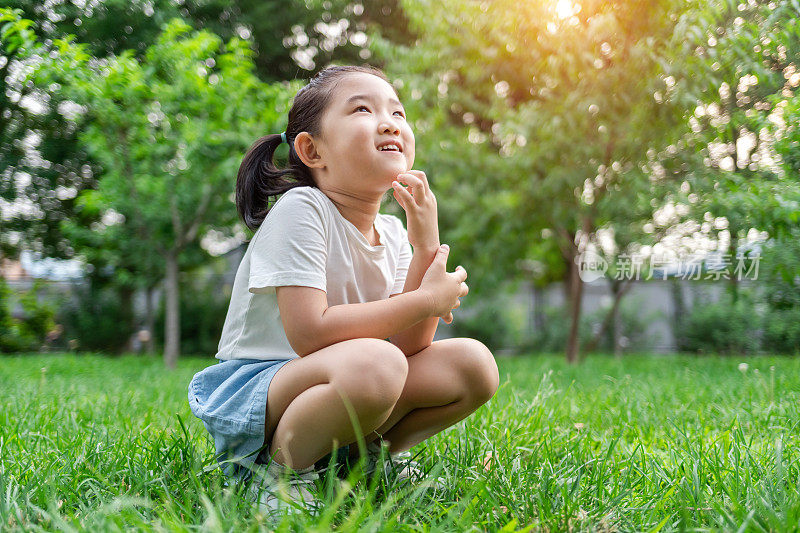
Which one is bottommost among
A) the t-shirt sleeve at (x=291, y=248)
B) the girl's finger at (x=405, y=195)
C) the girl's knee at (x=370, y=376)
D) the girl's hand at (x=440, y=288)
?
the girl's knee at (x=370, y=376)

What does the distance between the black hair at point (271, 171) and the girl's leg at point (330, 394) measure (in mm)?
480

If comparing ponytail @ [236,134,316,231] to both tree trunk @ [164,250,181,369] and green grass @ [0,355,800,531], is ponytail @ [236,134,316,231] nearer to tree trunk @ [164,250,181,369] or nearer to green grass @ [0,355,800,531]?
green grass @ [0,355,800,531]

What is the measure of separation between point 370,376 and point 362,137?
1.78 ft

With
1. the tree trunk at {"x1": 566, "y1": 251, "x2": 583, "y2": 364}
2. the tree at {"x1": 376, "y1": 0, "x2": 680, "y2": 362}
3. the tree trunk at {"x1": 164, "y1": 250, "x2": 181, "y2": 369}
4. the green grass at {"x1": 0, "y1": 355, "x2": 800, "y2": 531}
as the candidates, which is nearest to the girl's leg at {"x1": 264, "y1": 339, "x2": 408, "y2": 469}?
the green grass at {"x1": 0, "y1": 355, "x2": 800, "y2": 531}

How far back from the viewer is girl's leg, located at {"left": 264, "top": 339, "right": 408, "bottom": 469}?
120 centimetres

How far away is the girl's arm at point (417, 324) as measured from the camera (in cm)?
143

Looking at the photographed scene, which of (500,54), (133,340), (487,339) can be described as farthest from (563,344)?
(133,340)

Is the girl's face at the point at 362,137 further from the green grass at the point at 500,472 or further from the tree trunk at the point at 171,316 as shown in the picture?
the tree trunk at the point at 171,316

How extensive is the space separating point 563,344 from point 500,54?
5579mm

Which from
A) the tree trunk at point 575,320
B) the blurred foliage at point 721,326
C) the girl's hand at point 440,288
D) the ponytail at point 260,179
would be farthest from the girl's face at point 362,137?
the tree trunk at point 575,320

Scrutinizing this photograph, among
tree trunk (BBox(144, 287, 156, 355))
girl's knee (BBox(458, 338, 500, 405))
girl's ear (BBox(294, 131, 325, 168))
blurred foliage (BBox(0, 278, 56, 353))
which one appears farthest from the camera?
tree trunk (BBox(144, 287, 156, 355))

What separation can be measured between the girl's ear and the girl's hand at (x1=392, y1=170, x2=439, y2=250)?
213 mm

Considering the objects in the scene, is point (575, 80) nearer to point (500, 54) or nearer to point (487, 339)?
point (500, 54)

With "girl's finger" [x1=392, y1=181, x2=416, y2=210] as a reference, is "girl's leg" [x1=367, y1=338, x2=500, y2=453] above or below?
below
